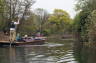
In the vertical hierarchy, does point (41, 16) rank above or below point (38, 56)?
above

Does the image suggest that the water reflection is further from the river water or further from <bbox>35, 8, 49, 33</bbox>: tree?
<bbox>35, 8, 49, 33</bbox>: tree

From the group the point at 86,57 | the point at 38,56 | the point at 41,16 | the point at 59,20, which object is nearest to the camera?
the point at 86,57

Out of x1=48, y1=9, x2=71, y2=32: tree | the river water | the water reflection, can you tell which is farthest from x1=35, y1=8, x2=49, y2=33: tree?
the water reflection

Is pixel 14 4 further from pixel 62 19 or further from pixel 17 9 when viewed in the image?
pixel 62 19

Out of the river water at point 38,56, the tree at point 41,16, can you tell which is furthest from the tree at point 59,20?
the river water at point 38,56

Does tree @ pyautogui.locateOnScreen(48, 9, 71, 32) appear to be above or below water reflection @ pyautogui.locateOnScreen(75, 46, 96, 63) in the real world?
above

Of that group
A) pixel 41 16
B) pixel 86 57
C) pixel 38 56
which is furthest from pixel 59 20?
pixel 86 57

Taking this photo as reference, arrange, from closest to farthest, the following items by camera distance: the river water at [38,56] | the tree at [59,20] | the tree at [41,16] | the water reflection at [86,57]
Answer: the water reflection at [86,57], the river water at [38,56], the tree at [59,20], the tree at [41,16]

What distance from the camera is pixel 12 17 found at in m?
65.3

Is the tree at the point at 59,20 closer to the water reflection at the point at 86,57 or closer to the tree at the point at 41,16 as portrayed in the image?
the tree at the point at 41,16

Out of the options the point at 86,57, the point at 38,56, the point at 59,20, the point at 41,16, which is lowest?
the point at 86,57

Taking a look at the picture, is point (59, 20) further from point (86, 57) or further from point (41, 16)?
point (86, 57)

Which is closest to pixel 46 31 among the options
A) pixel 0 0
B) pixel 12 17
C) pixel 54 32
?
pixel 54 32

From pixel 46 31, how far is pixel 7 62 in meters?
78.8
